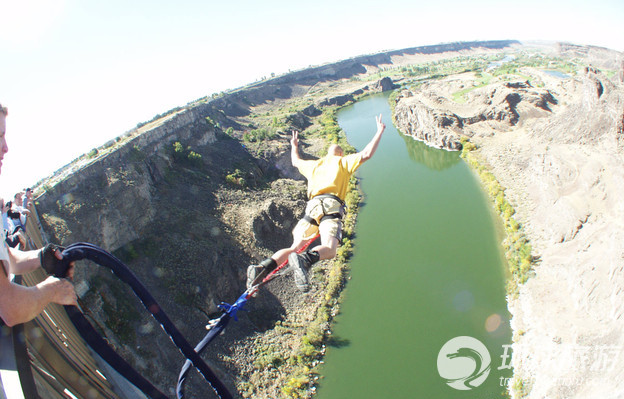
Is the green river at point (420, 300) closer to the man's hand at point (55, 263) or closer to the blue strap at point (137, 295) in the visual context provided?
the blue strap at point (137, 295)

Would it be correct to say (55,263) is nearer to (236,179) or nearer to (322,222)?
(322,222)

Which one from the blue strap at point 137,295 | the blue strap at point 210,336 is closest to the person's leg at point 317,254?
the blue strap at point 210,336

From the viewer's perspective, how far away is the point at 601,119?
1781 cm

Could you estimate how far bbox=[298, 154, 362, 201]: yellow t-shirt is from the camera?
5.38 meters

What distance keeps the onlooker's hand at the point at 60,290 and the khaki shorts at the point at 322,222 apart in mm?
3171

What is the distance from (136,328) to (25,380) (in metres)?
11.4

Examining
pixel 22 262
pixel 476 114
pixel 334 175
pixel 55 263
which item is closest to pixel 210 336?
pixel 55 263

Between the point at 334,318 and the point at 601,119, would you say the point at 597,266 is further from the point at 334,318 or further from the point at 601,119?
the point at 601,119

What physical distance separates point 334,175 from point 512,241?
15.4 m

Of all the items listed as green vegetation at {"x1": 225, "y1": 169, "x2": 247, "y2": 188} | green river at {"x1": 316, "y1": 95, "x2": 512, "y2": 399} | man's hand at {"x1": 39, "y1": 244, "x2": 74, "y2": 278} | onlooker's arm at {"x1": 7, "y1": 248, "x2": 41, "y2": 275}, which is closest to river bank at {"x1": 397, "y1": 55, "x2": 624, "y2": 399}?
green river at {"x1": 316, "y1": 95, "x2": 512, "y2": 399}

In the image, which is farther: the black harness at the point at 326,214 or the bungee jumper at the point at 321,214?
the black harness at the point at 326,214
